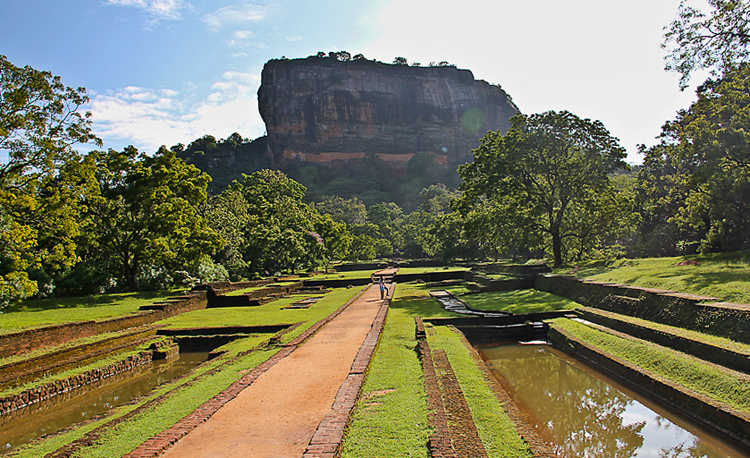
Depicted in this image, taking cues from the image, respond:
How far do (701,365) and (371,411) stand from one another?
17.6 ft

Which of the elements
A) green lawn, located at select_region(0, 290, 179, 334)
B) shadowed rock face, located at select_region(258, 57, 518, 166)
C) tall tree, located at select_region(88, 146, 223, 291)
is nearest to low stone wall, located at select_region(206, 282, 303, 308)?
green lawn, located at select_region(0, 290, 179, 334)

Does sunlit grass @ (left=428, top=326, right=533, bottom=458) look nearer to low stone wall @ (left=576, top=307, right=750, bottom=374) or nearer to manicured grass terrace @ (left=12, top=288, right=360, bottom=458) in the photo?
manicured grass terrace @ (left=12, top=288, right=360, bottom=458)

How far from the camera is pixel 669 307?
986 cm

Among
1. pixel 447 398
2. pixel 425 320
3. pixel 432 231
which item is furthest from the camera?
pixel 432 231

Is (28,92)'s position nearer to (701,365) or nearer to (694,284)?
(701,365)

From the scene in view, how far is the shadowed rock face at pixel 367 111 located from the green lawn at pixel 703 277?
10441cm

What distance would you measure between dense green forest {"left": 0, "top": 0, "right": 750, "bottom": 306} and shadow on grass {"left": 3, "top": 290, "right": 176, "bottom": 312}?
0.52 metres

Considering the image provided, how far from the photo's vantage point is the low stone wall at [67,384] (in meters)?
7.30

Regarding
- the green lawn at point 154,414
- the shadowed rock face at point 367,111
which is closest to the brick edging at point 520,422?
the green lawn at point 154,414

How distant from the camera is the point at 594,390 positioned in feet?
25.9

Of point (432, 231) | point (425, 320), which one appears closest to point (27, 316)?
point (425, 320)

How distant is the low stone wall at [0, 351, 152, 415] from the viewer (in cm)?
730

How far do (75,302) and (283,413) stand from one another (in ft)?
51.1

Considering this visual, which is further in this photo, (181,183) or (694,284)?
(181,183)
